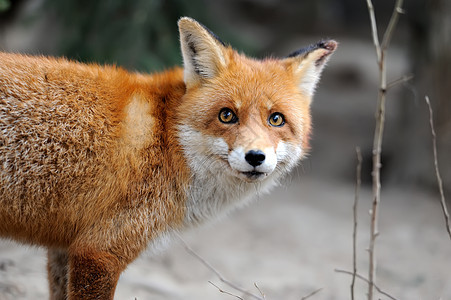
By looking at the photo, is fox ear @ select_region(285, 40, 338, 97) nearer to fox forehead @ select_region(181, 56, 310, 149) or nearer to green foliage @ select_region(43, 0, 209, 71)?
fox forehead @ select_region(181, 56, 310, 149)

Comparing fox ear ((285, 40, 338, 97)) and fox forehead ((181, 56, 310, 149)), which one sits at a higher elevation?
fox ear ((285, 40, 338, 97))

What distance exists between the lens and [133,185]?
10.9 ft

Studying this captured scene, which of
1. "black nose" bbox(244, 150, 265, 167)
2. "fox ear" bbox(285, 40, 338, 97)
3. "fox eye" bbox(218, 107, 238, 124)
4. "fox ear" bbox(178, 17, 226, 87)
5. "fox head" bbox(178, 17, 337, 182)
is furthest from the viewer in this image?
"fox ear" bbox(285, 40, 338, 97)

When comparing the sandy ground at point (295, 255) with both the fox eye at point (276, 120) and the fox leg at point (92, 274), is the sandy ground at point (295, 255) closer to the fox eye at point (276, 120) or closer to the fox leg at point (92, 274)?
the fox leg at point (92, 274)

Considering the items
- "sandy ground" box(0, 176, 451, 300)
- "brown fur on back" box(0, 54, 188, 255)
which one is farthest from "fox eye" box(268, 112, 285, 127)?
"sandy ground" box(0, 176, 451, 300)

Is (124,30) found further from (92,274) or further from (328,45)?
(92,274)

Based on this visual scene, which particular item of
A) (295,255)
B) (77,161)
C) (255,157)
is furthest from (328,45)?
(295,255)

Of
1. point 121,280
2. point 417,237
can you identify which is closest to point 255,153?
point 121,280

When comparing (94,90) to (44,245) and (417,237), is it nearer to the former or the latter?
(44,245)

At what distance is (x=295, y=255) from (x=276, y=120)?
11.9ft

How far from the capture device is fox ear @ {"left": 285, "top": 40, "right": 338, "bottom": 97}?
3836 millimetres

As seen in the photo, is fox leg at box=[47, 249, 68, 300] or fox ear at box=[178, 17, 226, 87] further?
fox leg at box=[47, 249, 68, 300]

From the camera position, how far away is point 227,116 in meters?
3.48

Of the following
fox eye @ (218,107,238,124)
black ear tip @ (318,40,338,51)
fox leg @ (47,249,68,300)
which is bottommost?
fox leg @ (47,249,68,300)
